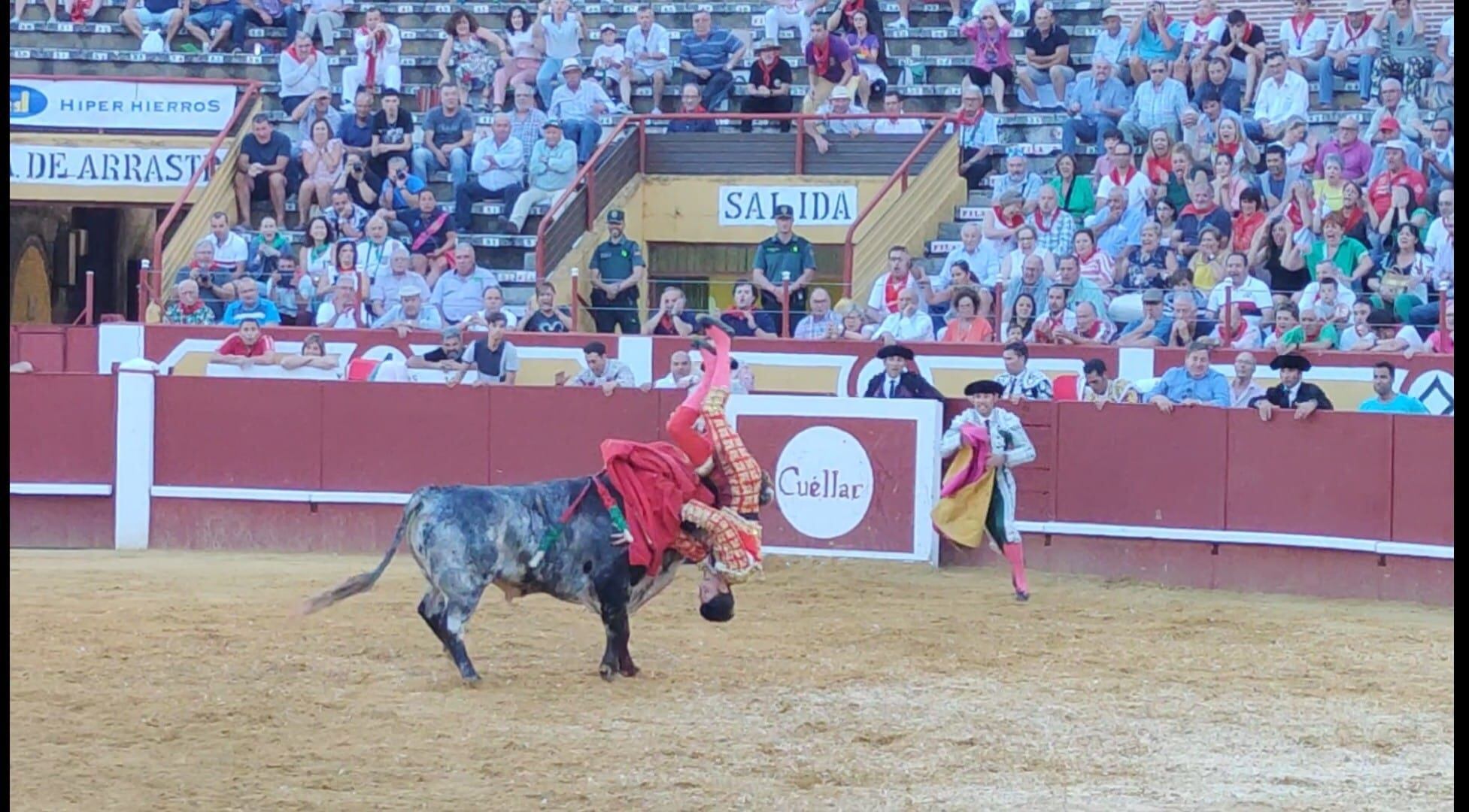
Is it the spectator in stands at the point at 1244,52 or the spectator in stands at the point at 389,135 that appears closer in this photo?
the spectator in stands at the point at 1244,52

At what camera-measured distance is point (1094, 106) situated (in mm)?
16609

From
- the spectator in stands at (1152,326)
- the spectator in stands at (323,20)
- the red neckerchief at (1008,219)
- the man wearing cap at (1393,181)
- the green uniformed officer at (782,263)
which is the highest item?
the spectator in stands at (323,20)

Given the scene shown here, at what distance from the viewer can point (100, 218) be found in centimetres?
2198

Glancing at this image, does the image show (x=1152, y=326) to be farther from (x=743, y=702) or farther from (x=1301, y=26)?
(x=743, y=702)

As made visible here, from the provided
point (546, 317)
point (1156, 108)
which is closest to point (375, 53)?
point (546, 317)

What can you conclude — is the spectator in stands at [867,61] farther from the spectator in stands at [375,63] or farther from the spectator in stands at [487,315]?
the spectator in stands at [487,315]

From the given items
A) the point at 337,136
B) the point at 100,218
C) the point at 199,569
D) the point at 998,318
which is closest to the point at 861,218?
the point at 998,318

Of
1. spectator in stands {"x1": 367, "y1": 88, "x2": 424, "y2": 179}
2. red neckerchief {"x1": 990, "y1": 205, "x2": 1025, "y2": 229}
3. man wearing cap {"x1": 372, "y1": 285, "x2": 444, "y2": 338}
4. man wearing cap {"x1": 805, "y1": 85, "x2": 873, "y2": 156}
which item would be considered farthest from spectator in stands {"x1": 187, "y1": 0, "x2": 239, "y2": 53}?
red neckerchief {"x1": 990, "y1": 205, "x2": 1025, "y2": 229}

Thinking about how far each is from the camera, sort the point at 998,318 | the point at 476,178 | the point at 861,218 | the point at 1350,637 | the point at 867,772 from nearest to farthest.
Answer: the point at 867,772
the point at 1350,637
the point at 998,318
the point at 861,218
the point at 476,178

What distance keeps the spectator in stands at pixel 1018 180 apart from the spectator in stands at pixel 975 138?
0.49 m

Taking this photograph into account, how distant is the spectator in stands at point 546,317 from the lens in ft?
49.7

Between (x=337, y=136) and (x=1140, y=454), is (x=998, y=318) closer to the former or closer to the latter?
(x=1140, y=454)

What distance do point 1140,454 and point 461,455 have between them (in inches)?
160

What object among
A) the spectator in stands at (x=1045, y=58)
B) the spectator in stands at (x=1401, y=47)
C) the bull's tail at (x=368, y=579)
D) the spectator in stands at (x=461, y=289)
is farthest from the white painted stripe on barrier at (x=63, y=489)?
the spectator in stands at (x=1401, y=47)
